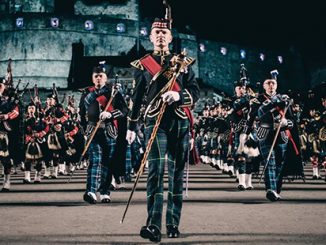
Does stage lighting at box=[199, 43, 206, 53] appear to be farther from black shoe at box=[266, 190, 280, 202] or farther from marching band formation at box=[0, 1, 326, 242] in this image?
black shoe at box=[266, 190, 280, 202]

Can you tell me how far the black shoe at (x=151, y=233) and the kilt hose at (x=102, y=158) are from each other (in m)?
4.37

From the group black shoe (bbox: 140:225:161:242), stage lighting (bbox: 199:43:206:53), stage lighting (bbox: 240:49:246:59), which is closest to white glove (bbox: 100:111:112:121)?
black shoe (bbox: 140:225:161:242)

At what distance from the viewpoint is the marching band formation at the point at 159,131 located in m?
6.86

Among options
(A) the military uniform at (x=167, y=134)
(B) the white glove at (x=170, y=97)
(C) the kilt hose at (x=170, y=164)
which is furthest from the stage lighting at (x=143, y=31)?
(B) the white glove at (x=170, y=97)

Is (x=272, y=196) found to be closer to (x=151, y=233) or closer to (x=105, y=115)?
(x=105, y=115)

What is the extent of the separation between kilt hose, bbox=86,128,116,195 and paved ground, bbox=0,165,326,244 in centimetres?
42

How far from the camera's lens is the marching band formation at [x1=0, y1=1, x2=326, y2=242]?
6855 mm

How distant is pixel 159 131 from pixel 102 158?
14.7ft

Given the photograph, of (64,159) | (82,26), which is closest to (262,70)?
(82,26)

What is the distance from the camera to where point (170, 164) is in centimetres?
691

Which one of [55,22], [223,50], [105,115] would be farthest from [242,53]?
[105,115]

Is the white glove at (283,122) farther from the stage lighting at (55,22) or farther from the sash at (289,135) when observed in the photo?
the stage lighting at (55,22)

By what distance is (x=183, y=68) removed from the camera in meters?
6.96

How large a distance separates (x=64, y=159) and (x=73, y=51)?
58332 mm
